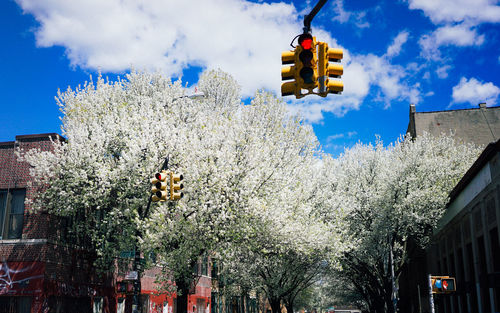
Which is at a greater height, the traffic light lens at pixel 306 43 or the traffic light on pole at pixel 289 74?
the traffic light lens at pixel 306 43

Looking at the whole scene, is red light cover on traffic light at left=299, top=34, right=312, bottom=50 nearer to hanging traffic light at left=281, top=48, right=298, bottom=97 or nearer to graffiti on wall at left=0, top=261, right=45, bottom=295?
hanging traffic light at left=281, top=48, right=298, bottom=97

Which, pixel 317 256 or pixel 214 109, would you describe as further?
pixel 214 109

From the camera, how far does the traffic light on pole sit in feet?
29.6

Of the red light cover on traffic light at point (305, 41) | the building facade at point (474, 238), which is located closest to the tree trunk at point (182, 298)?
the building facade at point (474, 238)

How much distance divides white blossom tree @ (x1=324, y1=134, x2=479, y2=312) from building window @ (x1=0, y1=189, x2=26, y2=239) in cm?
1923

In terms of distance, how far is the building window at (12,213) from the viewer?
79.2 ft

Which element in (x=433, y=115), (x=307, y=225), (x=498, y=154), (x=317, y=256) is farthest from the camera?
(x=433, y=115)

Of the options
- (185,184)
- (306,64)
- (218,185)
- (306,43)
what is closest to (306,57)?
(306,64)

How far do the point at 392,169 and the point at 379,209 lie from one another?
370cm

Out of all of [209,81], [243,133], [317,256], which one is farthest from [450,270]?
[209,81]

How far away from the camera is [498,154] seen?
2261cm

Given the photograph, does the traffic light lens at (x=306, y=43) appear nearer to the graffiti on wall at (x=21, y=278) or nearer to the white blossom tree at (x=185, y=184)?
the white blossom tree at (x=185, y=184)

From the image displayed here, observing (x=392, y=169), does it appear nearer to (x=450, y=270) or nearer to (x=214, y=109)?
(x=450, y=270)

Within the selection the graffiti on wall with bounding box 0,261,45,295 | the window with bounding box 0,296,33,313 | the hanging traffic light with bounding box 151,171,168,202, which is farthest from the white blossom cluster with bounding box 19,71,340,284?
the hanging traffic light with bounding box 151,171,168,202
